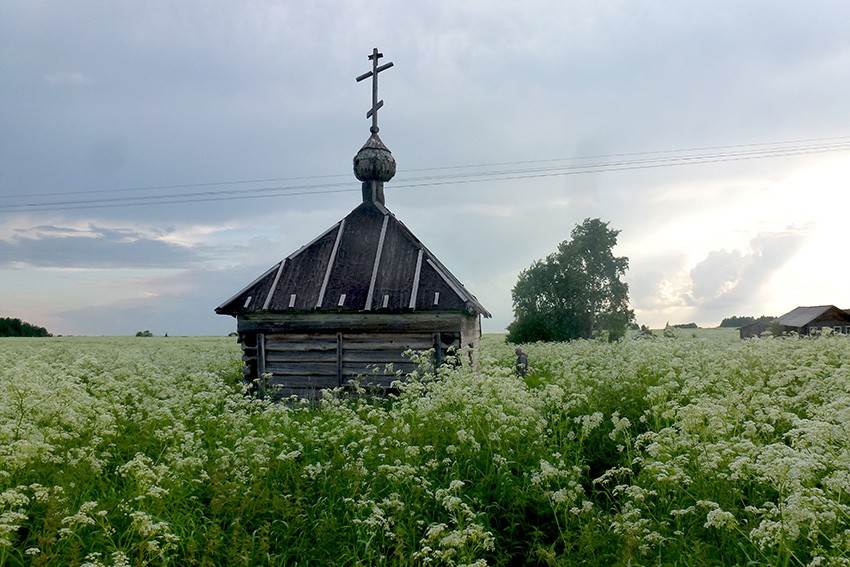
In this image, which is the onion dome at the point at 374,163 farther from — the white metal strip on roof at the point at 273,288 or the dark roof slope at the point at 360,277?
the white metal strip on roof at the point at 273,288

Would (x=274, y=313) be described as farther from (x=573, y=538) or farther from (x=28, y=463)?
(x=573, y=538)

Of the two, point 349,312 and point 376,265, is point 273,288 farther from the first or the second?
point 376,265

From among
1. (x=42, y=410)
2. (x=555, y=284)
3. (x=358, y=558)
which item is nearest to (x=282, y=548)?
(x=358, y=558)

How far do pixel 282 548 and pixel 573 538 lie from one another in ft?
9.97

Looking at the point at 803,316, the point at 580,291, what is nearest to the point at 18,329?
the point at 580,291

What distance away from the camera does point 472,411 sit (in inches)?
314

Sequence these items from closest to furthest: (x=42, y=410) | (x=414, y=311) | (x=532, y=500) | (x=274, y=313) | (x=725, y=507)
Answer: (x=725, y=507)
(x=532, y=500)
(x=42, y=410)
(x=414, y=311)
(x=274, y=313)

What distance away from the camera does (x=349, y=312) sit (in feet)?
45.3

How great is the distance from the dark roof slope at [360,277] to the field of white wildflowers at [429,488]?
4.63 m

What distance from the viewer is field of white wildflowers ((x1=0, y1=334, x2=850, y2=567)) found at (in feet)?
16.1

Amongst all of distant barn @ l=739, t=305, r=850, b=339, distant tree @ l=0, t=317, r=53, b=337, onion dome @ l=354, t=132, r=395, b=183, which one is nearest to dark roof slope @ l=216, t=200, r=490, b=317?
onion dome @ l=354, t=132, r=395, b=183

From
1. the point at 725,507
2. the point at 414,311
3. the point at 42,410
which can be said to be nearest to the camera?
the point at 725,507

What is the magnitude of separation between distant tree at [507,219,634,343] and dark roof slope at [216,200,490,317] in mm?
25677

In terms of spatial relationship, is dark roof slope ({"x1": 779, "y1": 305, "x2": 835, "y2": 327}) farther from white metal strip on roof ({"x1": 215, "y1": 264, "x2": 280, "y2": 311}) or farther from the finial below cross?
white metal strip on roof ({"x1": 215, "y1": 264, "x2": 280, "y2": 311})
